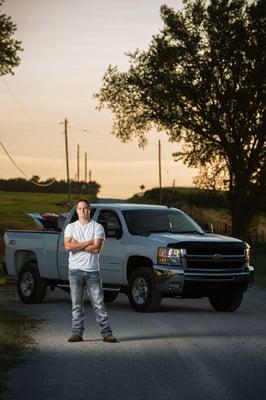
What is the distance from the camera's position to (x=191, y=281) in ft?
65.3

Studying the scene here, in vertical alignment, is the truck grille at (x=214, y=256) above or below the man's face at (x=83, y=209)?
below

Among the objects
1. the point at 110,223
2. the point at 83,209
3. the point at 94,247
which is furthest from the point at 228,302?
the point at 83,209

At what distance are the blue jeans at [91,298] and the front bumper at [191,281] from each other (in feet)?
16.1

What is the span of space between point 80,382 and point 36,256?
450 inches

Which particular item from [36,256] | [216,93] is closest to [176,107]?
[216,93]

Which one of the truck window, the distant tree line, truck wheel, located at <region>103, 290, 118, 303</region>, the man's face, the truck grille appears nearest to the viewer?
the man's face

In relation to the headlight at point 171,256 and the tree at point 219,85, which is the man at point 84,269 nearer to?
the headlight at point 171,256

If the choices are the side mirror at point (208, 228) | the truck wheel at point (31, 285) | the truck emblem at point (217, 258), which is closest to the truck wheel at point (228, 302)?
the truck emblem at point (217, 258)

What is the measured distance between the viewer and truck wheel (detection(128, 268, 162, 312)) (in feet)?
65.4

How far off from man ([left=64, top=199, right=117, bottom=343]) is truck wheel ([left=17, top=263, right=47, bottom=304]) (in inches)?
293

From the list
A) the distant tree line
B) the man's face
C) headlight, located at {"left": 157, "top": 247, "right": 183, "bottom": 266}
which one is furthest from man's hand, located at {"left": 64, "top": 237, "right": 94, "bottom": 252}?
the distant tree line

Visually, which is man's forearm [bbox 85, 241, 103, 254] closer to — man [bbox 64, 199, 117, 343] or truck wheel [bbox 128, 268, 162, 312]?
man [bbox 64, 199, 117, 343]

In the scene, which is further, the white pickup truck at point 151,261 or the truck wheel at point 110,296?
the truck wheel at point 110,296

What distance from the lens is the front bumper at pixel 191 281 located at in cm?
1981
